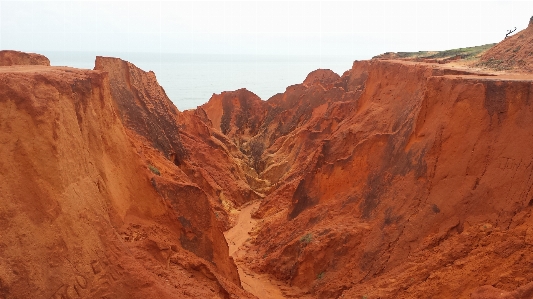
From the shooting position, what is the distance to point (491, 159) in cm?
1061

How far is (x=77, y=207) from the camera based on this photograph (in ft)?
25.7

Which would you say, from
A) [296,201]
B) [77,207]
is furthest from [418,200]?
[77,207]

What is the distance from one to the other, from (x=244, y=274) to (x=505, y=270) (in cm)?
876

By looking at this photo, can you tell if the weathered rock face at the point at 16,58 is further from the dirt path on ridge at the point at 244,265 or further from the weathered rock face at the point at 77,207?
the dirt path on ridge at the point at 244,265

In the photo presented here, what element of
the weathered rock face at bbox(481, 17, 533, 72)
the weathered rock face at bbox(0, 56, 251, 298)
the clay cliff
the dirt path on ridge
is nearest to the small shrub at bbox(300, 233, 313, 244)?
the clay cliff

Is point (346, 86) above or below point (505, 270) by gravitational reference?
above

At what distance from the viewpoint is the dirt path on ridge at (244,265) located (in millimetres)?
13671

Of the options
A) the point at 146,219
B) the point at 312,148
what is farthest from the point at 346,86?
the point at 146,219

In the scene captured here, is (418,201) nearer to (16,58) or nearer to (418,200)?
(418,200)

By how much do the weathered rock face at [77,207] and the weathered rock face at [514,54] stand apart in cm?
1342

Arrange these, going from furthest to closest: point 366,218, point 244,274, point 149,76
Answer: point 149,76 → point 244,274 → point 366,218

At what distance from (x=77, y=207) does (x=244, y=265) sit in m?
9.11

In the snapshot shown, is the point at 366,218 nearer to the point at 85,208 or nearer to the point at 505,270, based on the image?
the point at 505,270

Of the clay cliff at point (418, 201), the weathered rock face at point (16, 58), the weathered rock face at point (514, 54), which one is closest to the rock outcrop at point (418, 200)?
the clay cliff at point (418, 201)
